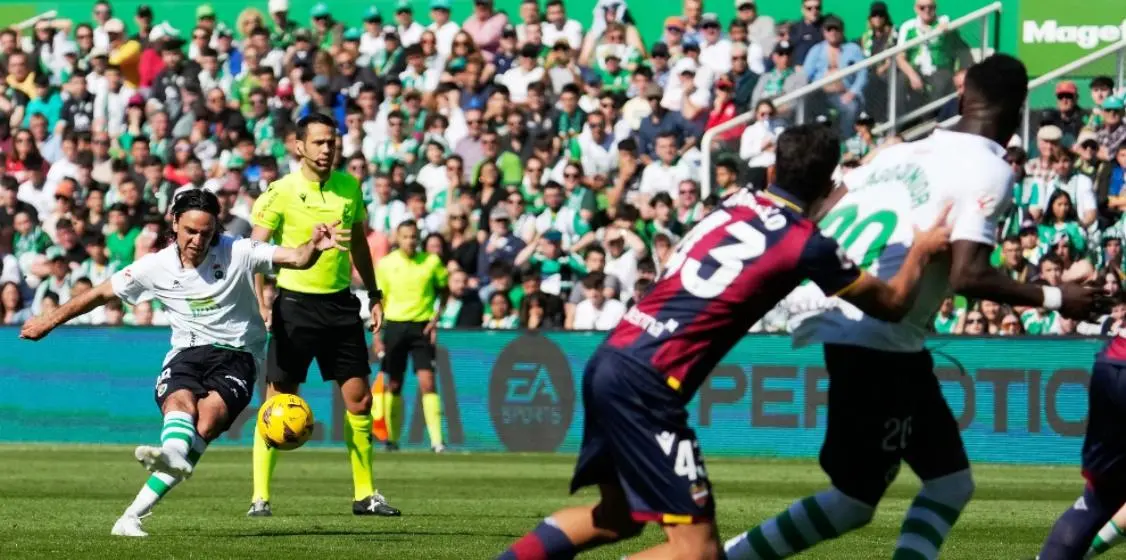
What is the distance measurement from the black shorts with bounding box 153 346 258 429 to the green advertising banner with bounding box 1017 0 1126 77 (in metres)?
15.3

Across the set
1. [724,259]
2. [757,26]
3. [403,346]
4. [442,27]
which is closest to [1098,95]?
[757,26]

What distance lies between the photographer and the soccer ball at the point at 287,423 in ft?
37.5

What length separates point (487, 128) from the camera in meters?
25.6

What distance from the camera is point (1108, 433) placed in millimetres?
8359

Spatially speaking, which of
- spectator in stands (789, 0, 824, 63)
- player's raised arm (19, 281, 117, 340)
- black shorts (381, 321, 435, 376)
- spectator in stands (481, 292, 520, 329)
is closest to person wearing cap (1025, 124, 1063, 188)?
spectator in stands (789, 0, 824, 63)

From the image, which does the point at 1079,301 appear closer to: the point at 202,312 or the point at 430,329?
the point at 202,312

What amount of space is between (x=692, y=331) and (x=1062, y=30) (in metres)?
18.8

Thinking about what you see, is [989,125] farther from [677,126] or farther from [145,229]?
[145,229]

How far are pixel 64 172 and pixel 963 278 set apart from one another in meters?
22.0

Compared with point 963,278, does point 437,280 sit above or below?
below

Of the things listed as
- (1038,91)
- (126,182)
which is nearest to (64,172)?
(126,182)

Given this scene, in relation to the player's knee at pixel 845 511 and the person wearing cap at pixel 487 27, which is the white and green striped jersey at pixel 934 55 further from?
the player's knee at pixel 845 511

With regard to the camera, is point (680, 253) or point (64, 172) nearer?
point (680, 253)

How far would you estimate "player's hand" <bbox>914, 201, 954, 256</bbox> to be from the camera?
7.21m
